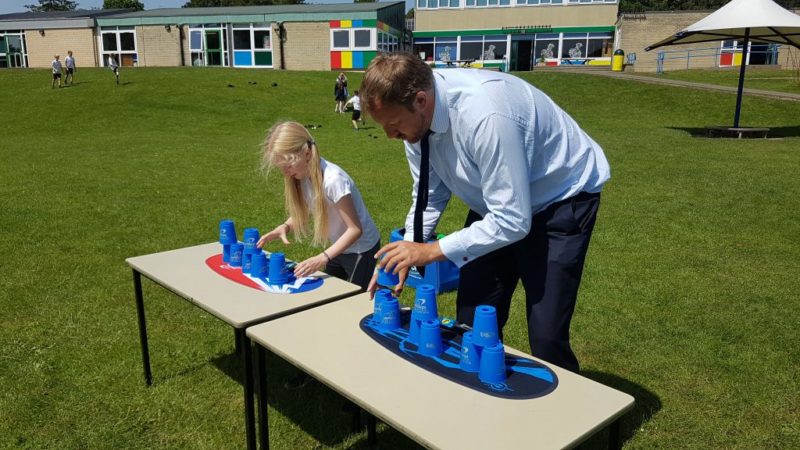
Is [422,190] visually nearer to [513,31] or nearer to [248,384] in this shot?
[248,384]

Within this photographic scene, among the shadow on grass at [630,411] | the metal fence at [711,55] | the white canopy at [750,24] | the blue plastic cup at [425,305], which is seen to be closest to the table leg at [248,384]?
the blue plastic cup at [425,305]

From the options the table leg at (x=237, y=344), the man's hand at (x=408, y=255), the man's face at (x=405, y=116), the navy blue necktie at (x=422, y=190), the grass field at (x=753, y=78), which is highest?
the grass field at (x=753, y=78)

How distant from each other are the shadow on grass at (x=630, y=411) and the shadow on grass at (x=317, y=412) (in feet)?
3.31

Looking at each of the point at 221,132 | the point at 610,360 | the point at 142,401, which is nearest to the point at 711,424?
the point at 610,360

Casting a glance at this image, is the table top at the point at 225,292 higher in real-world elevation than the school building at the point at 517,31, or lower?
lower

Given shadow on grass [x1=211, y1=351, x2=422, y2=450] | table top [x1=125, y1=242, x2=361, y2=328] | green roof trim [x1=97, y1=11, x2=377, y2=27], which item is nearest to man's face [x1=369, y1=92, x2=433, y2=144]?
table top [x1=125, y1=242, x2=361, y2=328]

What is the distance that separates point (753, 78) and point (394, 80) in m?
31.6

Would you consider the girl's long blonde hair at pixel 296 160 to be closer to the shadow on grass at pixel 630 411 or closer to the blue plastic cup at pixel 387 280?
the blue plastic cup at pixel 387 280

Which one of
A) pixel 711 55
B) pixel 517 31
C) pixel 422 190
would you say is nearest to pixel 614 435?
pixel 422 190

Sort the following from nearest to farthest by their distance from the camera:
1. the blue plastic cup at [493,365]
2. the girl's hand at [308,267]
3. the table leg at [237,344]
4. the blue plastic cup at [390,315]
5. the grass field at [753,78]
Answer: the blue plastic cup at [493,365] < the blue plastic cup at [390,315] < the girl's hand at [308,267] < the table leg at [237,344] < the grass field at [753,78]

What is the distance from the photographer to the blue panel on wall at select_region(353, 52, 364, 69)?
3628 centimetres

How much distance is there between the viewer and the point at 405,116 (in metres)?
2.14

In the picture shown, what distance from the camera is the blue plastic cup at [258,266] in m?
3.10

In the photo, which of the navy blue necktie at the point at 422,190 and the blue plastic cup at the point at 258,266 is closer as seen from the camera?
the navy blue necktie at the point at 422,190
